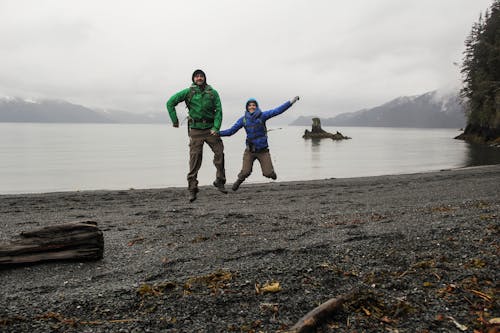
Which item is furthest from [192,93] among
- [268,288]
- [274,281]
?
[268,288]

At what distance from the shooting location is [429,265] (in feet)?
14.4

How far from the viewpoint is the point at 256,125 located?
35.0 ft

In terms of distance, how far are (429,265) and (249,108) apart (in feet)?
23.9

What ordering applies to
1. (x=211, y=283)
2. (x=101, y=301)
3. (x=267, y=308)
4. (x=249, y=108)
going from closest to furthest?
(x=267, y=308)
(x=101, y=301)
(x=211, y=283)
(x=249, y=108)

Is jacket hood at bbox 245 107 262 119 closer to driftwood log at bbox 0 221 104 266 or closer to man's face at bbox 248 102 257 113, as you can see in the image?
man's face at bbox 248 102 257 113

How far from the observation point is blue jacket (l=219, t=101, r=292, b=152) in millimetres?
10492

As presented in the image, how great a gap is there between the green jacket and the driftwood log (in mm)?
4917

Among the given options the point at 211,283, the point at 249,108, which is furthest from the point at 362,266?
the point at 249,108

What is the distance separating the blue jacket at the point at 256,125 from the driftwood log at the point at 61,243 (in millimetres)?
5609

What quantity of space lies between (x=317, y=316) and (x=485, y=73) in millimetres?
66410

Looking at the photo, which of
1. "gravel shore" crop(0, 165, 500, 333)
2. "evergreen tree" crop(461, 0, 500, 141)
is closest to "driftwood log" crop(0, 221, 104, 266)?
"gravel shore" crop(0, 165, 500, 333)

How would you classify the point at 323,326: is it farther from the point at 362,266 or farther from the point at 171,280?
the point at 171,280

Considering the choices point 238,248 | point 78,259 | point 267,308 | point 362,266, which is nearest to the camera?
point 267,308

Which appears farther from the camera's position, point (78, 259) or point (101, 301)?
point (78, 259)
